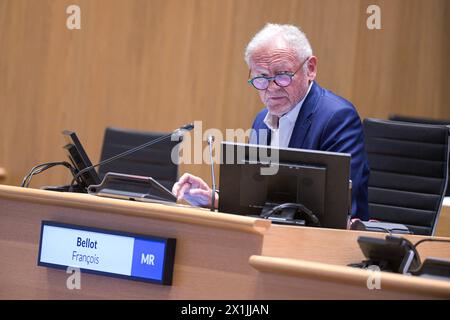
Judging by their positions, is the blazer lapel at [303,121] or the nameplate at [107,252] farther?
the blazer lapel at [303,121]

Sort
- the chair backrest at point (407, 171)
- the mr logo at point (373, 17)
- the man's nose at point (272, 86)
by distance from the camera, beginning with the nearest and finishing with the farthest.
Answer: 1. the man's nose at point (272, 86)
2. the chair backrest at point (407, 171)
3. the mr logo at point (373, 17)

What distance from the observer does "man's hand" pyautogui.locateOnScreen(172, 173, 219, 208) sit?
2508 mm

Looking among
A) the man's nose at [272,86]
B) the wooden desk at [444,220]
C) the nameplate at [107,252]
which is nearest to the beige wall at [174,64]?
the wooden desk at [444,220]

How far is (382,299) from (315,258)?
413 millimetres

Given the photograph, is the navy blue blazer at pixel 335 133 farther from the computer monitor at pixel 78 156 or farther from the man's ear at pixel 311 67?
the computer monitor at pixel 78 156

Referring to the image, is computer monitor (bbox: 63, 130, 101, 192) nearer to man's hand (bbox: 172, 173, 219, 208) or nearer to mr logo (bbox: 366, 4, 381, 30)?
man's hand (bbox: 172, 173, 219, 208)

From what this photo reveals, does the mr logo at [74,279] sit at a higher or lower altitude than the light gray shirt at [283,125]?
lower

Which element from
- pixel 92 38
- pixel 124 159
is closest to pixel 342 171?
pixel 124 159

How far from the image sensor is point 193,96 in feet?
16.2

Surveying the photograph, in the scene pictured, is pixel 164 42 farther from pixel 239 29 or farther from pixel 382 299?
pixel 382 299

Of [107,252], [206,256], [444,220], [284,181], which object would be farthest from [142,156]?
[206,256]

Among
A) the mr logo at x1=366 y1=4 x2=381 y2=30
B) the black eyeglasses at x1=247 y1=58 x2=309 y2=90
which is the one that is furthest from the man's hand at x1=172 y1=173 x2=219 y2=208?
the mr logo at x1=366 y1=4 x2=381 y2=30

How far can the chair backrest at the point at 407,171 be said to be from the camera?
141 inches

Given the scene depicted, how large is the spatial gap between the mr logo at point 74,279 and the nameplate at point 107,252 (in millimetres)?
17
